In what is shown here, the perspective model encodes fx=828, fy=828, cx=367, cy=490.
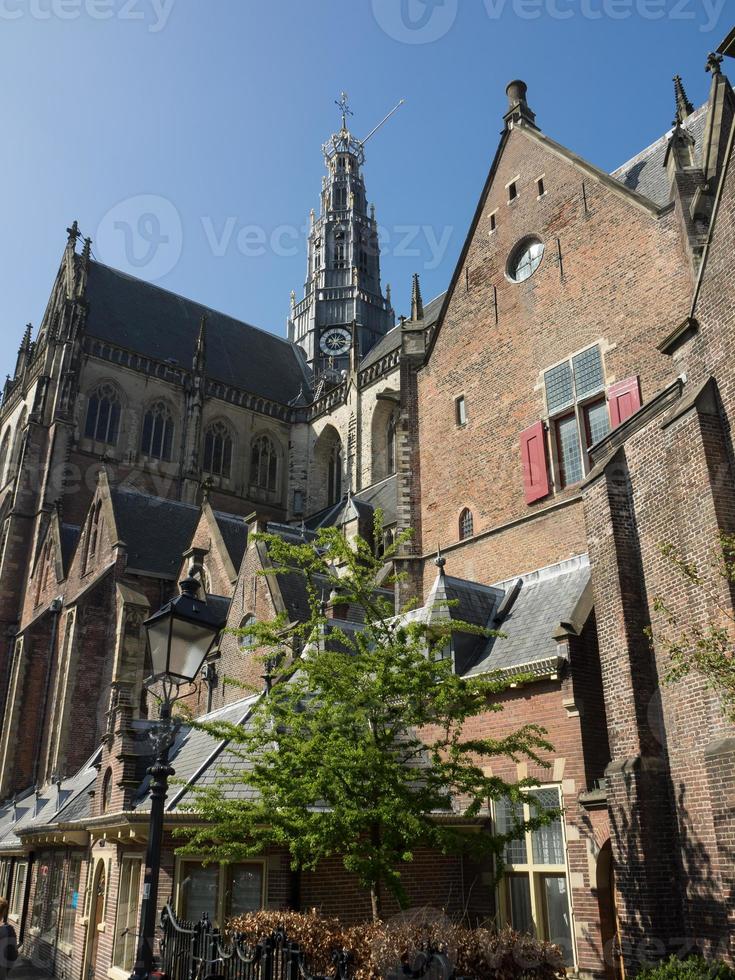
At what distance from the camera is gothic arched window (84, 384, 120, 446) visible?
141 feet

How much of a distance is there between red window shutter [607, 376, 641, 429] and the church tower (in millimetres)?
40149

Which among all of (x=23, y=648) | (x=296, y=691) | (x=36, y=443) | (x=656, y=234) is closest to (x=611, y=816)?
(x=296, y=691)

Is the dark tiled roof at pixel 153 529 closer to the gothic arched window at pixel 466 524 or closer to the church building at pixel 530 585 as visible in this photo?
the church building at pixel 530 585

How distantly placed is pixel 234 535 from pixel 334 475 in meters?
21.5

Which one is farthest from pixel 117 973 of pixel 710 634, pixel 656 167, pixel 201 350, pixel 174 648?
pixel 201 350

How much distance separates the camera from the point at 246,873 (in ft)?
38.5

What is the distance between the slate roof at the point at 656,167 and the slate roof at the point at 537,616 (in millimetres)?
7982

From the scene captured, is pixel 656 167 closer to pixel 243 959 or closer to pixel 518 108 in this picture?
pixel 518 108

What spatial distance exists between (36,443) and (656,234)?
33357mm

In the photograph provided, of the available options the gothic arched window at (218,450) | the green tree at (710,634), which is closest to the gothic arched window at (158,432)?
the gothic arched window at (218,450)

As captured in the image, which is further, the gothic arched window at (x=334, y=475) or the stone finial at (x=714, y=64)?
the gothic arched window at (x=334, y=475)

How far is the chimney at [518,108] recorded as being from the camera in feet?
69.1

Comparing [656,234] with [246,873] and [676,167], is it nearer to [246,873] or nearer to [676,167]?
[676,167]

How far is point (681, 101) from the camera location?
2062 centimetres
